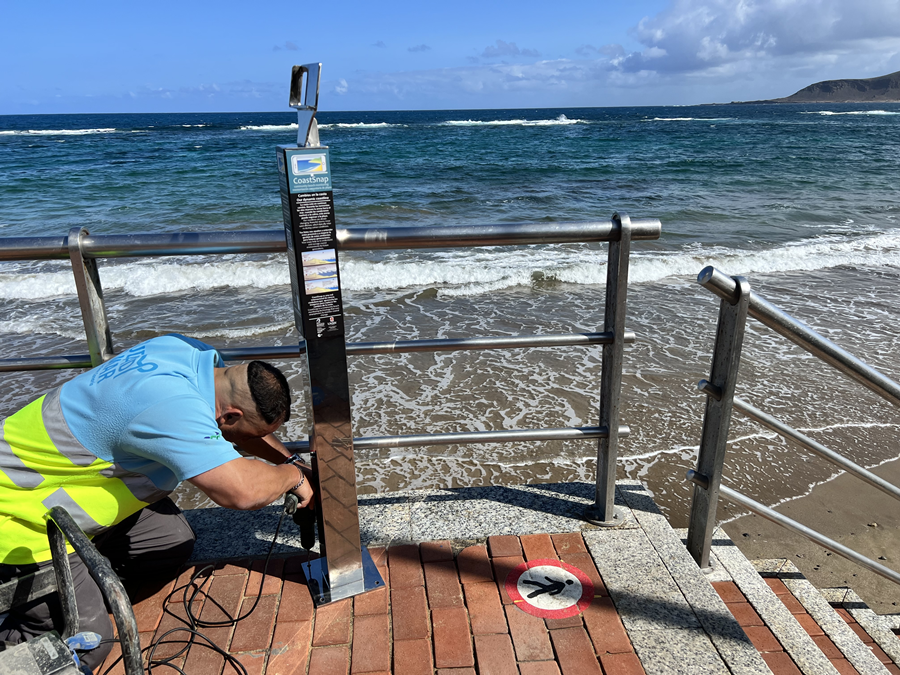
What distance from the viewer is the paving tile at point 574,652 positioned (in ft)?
6.12

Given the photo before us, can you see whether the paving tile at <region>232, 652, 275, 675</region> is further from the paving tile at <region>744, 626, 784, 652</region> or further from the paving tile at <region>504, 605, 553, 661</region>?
the paving tile at <region>744, 626, 784, 652</region>

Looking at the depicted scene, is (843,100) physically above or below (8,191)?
above

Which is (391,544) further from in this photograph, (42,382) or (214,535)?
(42,382)

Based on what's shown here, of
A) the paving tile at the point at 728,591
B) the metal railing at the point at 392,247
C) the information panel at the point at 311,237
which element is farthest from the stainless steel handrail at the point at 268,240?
the paving tile at the point at 728,591

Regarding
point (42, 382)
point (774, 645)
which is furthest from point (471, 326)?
point (774, 645)

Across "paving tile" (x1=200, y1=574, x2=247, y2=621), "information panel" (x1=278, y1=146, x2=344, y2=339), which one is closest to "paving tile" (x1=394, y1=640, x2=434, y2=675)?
"paving tile" (x1=200, y1=574, x2=247, y2=621)

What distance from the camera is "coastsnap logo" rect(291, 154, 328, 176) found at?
168 cm

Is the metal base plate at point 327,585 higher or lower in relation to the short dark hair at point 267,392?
lower

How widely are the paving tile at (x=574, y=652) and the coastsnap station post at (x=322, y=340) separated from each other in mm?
669

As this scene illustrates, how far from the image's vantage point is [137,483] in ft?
6.52

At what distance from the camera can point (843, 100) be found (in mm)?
157250

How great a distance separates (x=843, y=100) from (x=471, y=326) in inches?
7525

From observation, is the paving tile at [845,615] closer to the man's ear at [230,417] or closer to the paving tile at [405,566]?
the paving tile at [405,566]

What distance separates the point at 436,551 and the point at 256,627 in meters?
0.70
